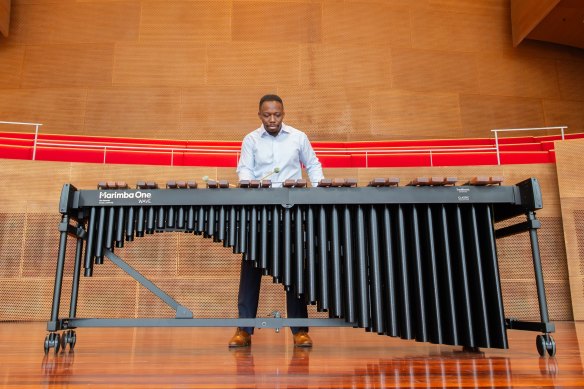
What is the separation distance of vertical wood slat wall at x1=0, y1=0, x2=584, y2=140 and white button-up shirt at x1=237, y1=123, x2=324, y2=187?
8.85 ft

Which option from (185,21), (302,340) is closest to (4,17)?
(185,21)

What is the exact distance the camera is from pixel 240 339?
167 cm

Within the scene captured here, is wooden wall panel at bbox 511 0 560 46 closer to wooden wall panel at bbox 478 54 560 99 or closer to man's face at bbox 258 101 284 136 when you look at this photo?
wooden wall panel at bbox 478 54 560 99

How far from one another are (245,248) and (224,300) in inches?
59.5

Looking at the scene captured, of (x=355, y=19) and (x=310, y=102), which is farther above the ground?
(x=355, y=19)

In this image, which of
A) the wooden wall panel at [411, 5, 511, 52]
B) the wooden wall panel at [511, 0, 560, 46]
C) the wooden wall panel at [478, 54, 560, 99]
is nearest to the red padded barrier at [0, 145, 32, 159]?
the wooden wall panel at [411, 5, 511, 52]

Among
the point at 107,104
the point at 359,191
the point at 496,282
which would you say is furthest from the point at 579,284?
the point at 107,104

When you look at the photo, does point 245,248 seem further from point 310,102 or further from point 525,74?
point 525,74

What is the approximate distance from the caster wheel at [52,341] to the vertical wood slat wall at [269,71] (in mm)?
3368

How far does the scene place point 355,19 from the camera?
5.06 metres

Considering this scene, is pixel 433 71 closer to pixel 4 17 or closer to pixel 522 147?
pixel 522 147

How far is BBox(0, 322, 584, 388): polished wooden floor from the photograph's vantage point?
95cm

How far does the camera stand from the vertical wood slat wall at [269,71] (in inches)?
187

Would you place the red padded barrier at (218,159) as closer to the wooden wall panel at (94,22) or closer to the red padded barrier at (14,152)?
the red padded barrier at (14,152)
